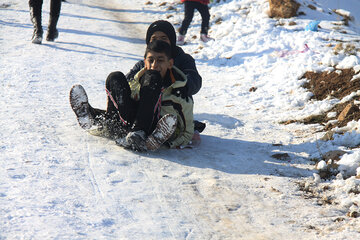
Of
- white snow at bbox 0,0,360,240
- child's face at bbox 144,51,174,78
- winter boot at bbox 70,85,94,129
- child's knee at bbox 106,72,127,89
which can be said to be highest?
child's face at bbox 144,51,174,78

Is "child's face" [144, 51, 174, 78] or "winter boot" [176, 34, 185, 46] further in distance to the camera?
"winter boot" [176, 34, 185, 46]

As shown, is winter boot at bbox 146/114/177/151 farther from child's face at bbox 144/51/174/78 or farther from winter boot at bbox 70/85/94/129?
winter boot at bbox 70/85/94/129

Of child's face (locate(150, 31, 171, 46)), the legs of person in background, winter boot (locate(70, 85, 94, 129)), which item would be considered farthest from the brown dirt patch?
the legs of person in background

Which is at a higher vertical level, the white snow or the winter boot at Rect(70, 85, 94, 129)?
the winter boot at Rect(70, 85, 94, 129)

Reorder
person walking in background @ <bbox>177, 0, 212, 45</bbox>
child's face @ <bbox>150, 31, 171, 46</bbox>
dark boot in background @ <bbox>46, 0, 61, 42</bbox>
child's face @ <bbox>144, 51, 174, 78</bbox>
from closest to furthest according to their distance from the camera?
child's face @ <bbox>144, 51, 174, 78</bbox> → child's face @ <bbox>150, 31, 171, 46</bbox> → dark boot in background @ <bbox>46, 0, 61, 42</bbox> → person walking in background @ <bbox>177, 0, 212, 45</bbox>

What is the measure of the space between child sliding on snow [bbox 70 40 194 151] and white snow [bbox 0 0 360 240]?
14 cm

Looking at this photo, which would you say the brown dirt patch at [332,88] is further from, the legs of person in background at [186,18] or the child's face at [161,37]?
the legs of person in background at [186,18]

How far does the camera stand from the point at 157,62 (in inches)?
144

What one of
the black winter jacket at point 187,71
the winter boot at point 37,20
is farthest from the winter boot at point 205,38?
the black winter jacket at point 187,71

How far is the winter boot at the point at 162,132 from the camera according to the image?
3.32 meters

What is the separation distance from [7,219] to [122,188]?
2.61ft

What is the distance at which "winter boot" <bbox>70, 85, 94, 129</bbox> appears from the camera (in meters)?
3.68

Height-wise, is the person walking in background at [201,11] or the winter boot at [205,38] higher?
the person walking in background at [201,11]

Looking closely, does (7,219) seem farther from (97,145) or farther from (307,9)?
(307,9)
